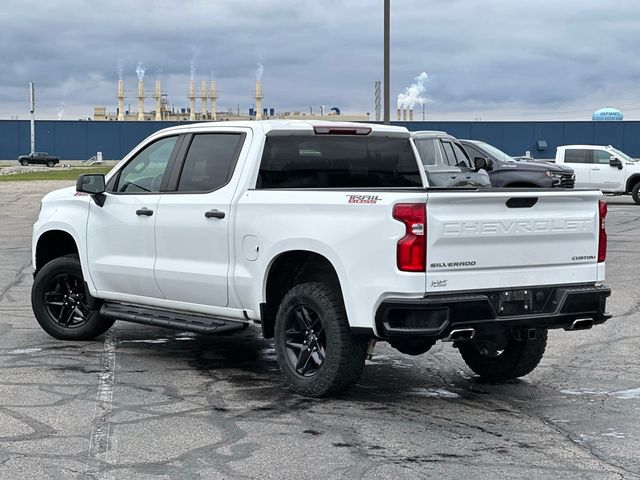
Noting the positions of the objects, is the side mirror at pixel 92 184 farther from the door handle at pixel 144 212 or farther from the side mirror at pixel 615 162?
the side mirror at pixel 615 162

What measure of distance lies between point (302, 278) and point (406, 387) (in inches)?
44.5

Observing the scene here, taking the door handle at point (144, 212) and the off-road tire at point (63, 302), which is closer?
the door handle at point (144, 212)

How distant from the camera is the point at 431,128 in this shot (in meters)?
77.5

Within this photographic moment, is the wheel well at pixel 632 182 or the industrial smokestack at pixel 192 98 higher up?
the industrial smokestack at pixel 192 98

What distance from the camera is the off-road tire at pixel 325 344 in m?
6.95

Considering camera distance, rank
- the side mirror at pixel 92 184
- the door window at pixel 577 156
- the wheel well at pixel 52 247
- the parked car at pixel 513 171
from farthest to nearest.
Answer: the door window at pixel 577 156 < the parked car at pixel 513 171 < the wheel well at pixel 52 247 < the side mirror at pixel 92 184

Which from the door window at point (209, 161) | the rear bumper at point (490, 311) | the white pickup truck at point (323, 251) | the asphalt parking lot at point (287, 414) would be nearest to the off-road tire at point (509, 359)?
the white pickup truck at point (323, 251)

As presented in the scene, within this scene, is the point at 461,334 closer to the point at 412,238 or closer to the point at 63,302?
the point at 412,238

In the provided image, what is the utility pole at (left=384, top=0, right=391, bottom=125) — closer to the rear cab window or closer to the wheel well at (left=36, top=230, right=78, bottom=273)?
the wheel well at (left=36, top=230, right=78, bottom=273)

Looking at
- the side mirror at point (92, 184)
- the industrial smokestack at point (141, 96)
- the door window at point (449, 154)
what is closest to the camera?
the side mirror at point (92, 184)

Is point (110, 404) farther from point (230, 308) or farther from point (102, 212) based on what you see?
point (102, 212)

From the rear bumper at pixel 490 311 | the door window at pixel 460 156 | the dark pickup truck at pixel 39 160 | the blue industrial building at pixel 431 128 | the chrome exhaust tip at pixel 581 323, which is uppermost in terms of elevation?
the blue industrial building at pixel 431 128

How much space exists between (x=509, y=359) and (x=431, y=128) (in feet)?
231

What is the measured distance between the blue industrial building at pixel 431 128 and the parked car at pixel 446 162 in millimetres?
51114
